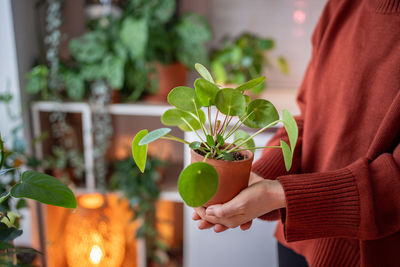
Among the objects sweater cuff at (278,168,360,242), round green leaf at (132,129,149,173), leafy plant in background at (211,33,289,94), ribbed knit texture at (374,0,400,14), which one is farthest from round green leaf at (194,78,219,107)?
leafy plant in background at (211,33,289,94)

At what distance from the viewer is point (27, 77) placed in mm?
1398

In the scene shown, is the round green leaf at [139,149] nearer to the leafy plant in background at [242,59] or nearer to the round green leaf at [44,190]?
the round green leaf at [44,190]

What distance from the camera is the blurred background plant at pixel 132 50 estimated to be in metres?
1.37

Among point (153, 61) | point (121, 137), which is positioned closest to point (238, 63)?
point (153, 61)

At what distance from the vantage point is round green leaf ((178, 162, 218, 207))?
48 centimetres

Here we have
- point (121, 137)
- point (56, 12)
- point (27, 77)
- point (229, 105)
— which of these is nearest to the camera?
point (229, 105)

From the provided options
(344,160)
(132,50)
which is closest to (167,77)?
(132,50)

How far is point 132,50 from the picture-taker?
1362mm

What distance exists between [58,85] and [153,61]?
46 centimetres

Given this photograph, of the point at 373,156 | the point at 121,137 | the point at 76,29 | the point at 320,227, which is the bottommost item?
the point at 121,137

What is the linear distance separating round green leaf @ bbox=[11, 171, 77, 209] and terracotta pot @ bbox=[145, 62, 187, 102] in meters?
0.99

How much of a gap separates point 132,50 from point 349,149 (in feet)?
3.13

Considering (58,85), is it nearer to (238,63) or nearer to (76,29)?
(76,29)

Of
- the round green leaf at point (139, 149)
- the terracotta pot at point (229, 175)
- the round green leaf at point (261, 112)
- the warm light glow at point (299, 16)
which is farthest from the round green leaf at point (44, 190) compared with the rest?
the warm light glow at point (299, 16)
